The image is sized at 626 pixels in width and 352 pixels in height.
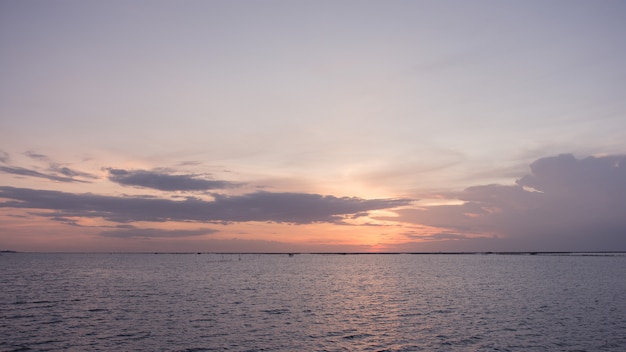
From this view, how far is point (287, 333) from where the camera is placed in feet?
175

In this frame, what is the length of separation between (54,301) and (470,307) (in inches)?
2929

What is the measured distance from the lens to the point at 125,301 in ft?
269

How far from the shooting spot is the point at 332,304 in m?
79.8

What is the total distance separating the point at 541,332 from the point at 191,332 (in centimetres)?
4243

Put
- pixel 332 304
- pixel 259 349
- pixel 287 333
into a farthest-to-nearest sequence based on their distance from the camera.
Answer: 1. pixel 332 304
2. pixel 287 333
3. pixel 259 349

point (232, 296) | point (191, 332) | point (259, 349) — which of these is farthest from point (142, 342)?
point (232, 296)

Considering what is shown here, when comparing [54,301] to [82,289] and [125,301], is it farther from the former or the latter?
[82,289]

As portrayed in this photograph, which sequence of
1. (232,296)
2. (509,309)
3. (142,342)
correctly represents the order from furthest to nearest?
(232,296) < (509,309) < (142,342)

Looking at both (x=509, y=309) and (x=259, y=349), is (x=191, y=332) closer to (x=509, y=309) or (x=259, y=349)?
(x=259, y=349)

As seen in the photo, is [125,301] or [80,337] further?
[125,301]

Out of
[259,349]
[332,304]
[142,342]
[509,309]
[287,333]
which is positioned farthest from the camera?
[332,304]

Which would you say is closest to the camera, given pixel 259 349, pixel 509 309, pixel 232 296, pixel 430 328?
pixel 259 349

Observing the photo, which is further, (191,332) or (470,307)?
(470,307)

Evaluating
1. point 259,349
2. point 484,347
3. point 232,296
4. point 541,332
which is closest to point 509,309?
point 541,332
